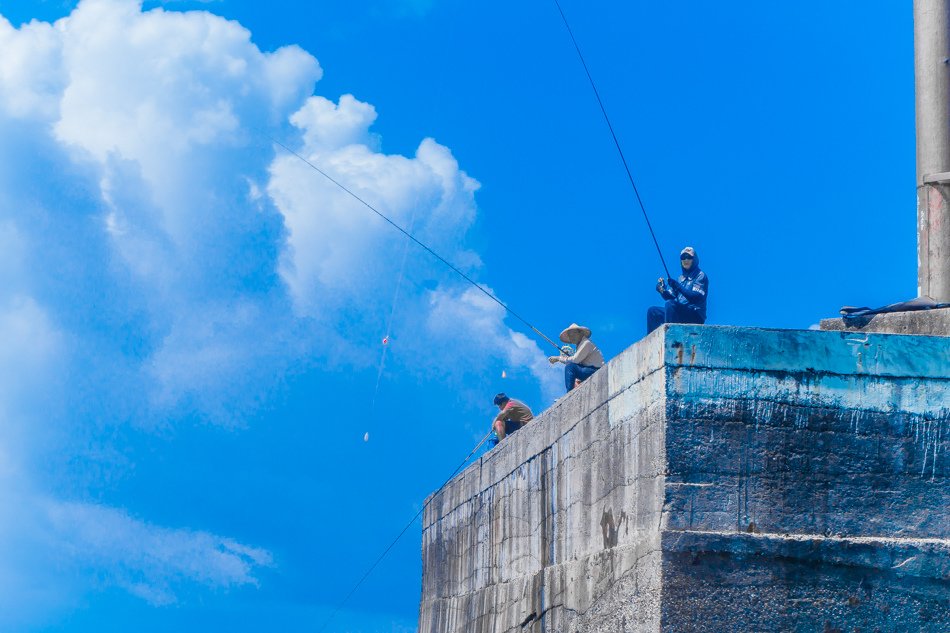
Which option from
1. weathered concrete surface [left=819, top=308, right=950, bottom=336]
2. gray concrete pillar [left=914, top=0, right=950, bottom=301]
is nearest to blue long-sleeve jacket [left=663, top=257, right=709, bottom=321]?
weathered concrete surface [left=819, top=308, right=950, bottom=336]

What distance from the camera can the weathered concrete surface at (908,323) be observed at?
25.6ft

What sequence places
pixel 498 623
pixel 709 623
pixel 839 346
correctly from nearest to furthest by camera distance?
pixel 709 623
pixel 839 346
pixel 498 623

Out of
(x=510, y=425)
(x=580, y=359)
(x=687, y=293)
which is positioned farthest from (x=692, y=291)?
(x=510, y=425)

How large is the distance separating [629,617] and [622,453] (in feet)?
3.08

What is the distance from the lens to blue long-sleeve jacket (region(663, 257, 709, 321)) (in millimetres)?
8414

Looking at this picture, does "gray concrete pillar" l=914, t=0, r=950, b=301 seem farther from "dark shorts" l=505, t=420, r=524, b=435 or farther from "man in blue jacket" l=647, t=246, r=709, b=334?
"dark shorts" l=505, t=420, r=524, b=435

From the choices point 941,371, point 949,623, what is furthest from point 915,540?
point 941,371

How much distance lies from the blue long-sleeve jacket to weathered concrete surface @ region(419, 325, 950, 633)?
4.26 ft

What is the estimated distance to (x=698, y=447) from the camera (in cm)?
667

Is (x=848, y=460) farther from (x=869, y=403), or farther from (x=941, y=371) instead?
(x=941, y=371)

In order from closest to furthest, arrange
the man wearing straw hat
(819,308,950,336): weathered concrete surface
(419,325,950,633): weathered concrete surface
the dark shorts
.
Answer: (419,325,950,633): weathered concrete surface
(819,308,950,336): weathered concrete surface
the man wearing straw hat
the dark shorts

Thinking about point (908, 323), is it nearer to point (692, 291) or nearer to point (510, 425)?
point (692, 291)

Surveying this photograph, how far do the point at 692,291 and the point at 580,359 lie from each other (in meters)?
1.31

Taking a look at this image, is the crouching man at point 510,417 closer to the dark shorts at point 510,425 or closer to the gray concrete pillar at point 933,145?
the dark shorts at point 510,425
